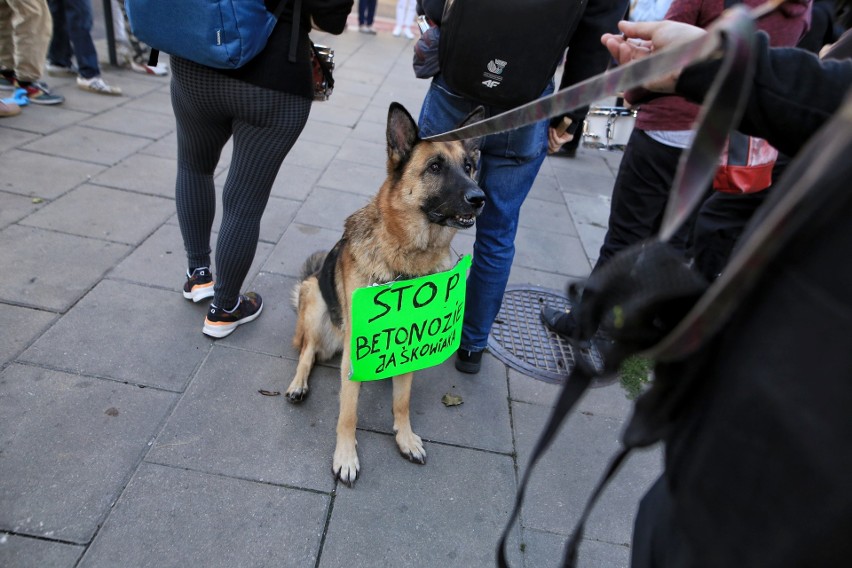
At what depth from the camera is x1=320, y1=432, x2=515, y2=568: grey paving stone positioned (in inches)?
83.7

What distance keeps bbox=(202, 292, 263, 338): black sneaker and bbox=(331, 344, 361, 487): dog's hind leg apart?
37.9 inches

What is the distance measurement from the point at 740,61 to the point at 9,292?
3717mm

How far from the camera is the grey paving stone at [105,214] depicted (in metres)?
3.84

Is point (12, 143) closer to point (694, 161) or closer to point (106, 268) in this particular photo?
point (106, 268)

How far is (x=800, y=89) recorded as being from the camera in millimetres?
→ 960

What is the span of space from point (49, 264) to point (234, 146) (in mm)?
1699

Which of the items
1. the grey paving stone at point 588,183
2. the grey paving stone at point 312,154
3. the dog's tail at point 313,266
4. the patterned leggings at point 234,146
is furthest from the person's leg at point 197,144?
the grey paving stone at point 588,183

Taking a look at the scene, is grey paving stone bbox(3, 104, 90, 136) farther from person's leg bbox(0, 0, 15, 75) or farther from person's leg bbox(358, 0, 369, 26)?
person's leg bbox(358, 0, 369, 26)

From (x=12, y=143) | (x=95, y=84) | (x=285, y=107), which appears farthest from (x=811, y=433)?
(x=95, y=84)

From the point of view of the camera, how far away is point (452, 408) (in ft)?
9.82

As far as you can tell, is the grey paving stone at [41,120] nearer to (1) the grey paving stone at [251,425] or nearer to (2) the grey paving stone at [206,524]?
(1) the grey paving stone at [251,425]

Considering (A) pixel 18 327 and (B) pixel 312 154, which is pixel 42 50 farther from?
(A) pixel 18 327

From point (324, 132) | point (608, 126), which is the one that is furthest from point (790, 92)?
point (324, 132)

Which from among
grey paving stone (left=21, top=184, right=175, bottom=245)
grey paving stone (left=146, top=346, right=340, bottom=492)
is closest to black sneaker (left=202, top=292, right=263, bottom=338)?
grey paving stone (left=146, top=346, right=340, bottom=492)
